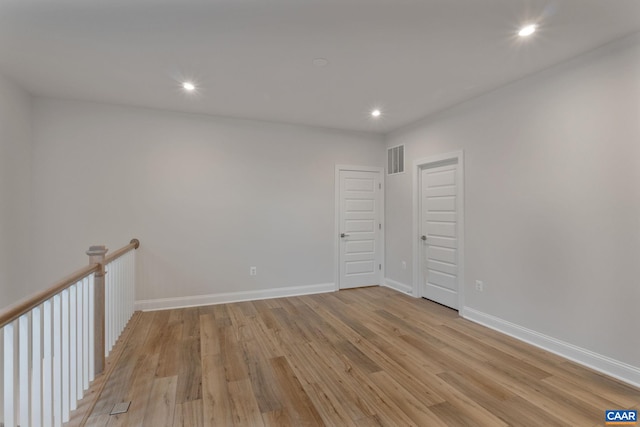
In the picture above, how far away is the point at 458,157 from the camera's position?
3691 millimetres

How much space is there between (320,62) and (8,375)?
282cm

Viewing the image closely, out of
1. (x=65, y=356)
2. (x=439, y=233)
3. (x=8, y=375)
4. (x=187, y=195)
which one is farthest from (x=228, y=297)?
(x=439, y=233)

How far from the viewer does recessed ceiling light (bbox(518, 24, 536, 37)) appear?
214cm

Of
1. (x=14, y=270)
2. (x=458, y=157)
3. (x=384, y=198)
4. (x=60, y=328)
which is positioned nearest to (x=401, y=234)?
(x=384, y=198)

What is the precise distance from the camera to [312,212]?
464cm

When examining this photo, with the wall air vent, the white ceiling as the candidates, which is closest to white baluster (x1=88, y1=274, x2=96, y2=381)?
the white ceiling

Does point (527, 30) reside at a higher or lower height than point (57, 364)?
higher

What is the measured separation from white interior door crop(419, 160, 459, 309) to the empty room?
35mm

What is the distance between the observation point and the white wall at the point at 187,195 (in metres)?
3.50

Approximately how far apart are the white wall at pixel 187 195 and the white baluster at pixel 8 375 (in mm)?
2730

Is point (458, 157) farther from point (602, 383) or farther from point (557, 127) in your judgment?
point (602, 383)

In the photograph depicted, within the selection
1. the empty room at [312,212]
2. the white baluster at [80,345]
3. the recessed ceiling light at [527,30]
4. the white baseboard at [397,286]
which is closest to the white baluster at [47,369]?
the empty room at [312,212]

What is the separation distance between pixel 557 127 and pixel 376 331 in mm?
2644

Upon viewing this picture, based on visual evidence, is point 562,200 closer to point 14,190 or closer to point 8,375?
point 8,375
